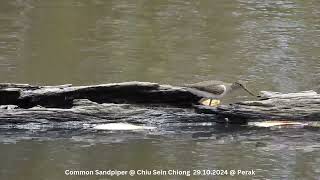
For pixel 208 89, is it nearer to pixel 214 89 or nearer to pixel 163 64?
pixel 214 89

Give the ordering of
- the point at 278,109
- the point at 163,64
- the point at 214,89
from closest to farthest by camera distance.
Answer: the point at 278,109, the point at 214,89, the point at 163,64

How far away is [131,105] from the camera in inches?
279

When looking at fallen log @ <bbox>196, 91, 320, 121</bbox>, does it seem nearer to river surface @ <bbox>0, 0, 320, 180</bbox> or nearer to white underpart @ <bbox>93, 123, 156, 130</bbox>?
river surface @ <bbox>0, 0, 320, 180</bbox>

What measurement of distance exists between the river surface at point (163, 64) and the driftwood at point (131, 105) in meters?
0.12

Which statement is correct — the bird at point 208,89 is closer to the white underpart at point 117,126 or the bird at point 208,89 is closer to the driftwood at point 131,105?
the driftwood at point 131,105

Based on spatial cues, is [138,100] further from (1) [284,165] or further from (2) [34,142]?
(1) [284,165]

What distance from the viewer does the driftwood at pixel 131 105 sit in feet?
22.9

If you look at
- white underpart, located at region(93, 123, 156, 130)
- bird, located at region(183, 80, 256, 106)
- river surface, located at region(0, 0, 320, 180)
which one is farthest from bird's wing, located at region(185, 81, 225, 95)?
white underpart, located at region(93, 123, 156, 130)

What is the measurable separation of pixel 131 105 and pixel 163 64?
9.89 ft

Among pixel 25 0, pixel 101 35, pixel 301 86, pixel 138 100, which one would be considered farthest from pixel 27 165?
pixel 25 0

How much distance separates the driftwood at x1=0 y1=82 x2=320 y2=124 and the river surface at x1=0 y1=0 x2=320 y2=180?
12 cm

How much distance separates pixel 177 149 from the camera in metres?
6.79

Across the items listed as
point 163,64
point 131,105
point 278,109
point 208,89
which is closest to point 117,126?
point 131,105

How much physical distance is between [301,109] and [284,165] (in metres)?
0.80
